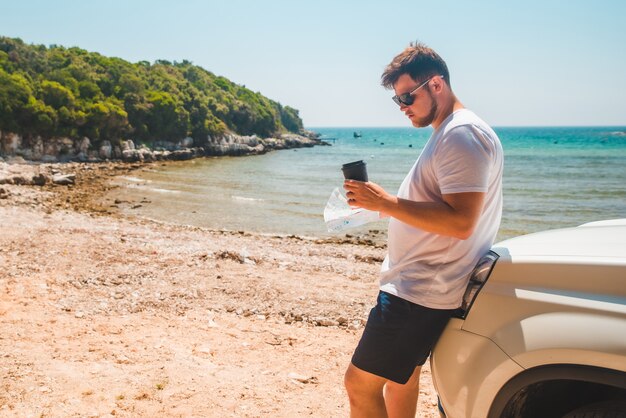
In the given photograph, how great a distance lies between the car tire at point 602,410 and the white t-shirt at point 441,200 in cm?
60

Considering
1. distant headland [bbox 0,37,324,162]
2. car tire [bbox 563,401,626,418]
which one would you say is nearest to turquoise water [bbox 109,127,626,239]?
distant headland [bbox 0,37,324,162]

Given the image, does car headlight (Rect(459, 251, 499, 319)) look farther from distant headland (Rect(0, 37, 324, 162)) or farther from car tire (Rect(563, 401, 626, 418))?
distant headland (Rect(0, 37, 324, 162))

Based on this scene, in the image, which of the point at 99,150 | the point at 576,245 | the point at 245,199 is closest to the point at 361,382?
the point at 576,245

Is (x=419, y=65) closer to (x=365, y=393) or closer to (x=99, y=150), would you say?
(x=365, y=393)

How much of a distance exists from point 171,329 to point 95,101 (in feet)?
147

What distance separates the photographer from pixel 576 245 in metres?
2.02

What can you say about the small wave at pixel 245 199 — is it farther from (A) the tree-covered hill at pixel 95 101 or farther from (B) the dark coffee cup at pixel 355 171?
(A) the tree-covered hill at pixel 95 101

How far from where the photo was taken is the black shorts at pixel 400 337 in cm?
208

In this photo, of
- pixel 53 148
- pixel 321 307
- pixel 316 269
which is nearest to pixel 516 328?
pixel 321 307

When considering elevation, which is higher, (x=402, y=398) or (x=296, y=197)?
(x=402, y=398)

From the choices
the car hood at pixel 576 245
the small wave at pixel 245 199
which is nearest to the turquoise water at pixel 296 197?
the small wave at pixel 245 199

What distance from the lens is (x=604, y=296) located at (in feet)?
5.47

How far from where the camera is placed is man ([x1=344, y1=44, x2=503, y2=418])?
1966 mm

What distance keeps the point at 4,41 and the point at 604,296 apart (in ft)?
190
